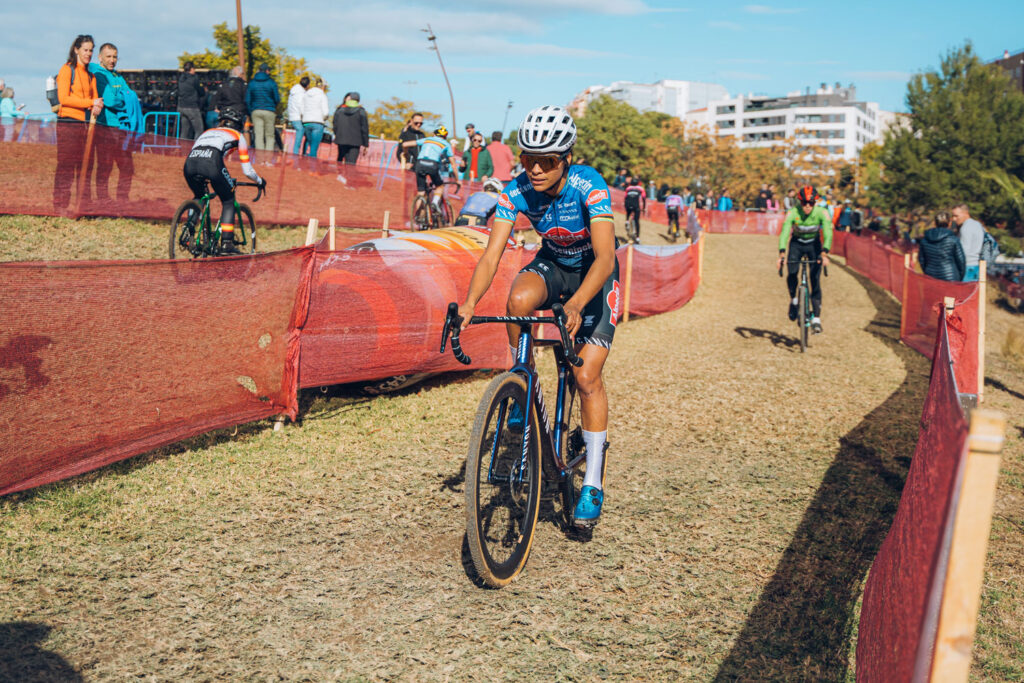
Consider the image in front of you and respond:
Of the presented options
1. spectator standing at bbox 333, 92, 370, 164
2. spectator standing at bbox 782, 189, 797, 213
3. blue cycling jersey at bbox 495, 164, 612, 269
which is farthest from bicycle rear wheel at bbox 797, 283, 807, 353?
spectator standing at bbox 333, 92, 370, 164

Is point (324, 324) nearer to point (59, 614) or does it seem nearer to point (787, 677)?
point (59, 614)

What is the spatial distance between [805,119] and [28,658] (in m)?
199

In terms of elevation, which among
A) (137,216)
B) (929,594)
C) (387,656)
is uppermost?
(137,216)

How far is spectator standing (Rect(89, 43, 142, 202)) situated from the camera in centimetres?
1119

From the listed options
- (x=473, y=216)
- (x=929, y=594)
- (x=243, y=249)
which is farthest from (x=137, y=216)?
(x=929, y=594)

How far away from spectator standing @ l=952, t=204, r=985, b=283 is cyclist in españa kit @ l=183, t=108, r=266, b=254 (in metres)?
10.6

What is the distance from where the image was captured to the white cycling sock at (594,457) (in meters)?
4.72

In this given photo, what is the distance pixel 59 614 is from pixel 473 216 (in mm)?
8227

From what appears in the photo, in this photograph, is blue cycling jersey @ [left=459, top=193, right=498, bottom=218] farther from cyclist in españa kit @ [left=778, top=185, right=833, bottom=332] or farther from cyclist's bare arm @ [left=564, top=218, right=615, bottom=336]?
cyclist's bare arm @ [left=564, top=218, right=615, bottom=336]

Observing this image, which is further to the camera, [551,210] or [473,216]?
[473,216]

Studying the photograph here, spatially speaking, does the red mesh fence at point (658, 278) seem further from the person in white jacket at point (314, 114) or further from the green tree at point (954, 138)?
the green tree at point (954, 138)

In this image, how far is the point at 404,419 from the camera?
288 inches

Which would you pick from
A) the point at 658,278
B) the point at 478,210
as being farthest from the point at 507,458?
the point at 658,278

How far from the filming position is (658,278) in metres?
15.5
